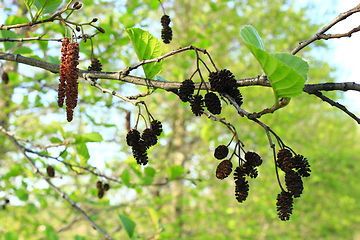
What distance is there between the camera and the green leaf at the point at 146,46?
1.14 meters

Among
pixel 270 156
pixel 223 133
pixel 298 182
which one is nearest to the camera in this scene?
pixel 298 182

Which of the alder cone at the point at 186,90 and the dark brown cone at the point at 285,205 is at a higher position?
the alder cone at the point at 186,90

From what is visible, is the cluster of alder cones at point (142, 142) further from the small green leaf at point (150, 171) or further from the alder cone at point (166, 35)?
the small green leaf at point (150, 171)

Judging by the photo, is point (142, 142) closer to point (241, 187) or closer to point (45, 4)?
point (241, 187)

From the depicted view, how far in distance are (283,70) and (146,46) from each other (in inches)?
21.5

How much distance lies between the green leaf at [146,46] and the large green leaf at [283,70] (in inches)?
16.2

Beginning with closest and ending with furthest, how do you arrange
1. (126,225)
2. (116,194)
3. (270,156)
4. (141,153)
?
(141,153), (126,225), (270,156), (116,194)

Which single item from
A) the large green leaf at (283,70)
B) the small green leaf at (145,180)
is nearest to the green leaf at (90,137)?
the small green leaf at (145,180)

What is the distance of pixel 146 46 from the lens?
3.82 ft

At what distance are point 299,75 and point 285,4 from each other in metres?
8.66

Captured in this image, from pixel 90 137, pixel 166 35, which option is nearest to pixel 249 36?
pixel 166 35

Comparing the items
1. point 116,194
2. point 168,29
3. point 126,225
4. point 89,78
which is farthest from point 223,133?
point 89,78

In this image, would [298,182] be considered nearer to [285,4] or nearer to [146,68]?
[146,68]

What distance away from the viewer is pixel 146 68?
3.85ft
